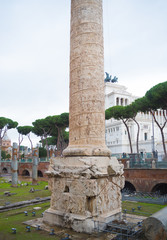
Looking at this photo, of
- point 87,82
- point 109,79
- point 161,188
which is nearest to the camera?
point 87,82

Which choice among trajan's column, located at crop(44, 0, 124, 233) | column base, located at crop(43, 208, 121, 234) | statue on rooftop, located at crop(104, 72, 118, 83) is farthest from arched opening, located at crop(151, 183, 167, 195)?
statue on rooftop, located at crop(104, 72, 118, 83)

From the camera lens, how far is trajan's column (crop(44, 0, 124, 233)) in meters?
5.83

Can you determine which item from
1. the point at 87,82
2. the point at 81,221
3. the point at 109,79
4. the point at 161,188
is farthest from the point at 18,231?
the point at 109,79

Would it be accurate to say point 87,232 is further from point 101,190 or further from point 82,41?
point 82,41

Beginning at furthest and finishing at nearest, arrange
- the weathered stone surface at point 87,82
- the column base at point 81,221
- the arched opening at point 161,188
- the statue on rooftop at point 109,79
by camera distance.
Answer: the statue on rooftop at point 109,79
the arched opening at point 161,188
the weathered stone surface at point 87,82
the column base at point 81,221

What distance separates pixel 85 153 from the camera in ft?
20.4

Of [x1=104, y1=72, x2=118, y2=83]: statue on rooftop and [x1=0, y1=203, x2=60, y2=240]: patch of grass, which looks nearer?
[x1=0, y1=203, x2=60, y2=240]: patch of grass

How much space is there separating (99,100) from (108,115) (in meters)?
25.9

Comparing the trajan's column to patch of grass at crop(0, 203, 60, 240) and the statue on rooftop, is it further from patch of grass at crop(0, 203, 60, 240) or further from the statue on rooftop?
the statue on rooftop

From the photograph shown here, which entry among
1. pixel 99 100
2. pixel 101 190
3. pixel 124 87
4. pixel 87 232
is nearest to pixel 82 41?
pixel 99 100

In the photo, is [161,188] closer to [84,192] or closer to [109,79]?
[84,192]

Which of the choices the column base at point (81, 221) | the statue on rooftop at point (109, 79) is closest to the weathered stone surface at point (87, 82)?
the column base at point (81, 221)

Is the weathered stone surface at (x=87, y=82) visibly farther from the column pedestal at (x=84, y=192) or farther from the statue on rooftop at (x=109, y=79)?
the statue on rooftop at (x=109, y=79)

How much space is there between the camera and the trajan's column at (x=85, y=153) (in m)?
5.83
